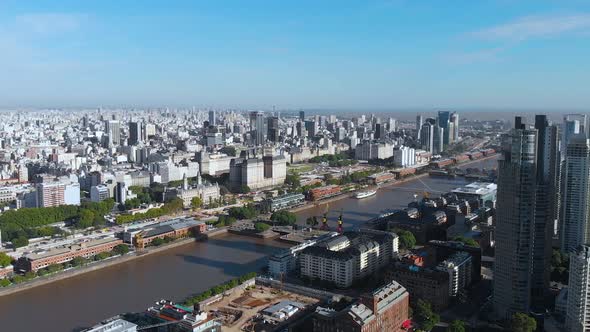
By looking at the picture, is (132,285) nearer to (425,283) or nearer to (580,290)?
(425,283)

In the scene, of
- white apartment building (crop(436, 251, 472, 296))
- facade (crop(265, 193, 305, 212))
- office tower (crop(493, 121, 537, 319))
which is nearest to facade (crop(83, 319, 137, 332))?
white apartment building (crop(436, 251, 472, 296))

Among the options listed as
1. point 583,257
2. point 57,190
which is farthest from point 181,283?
point 57,190

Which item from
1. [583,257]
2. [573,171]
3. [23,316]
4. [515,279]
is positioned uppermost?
[573,171]

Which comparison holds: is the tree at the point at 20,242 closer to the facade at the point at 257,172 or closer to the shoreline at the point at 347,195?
the shoreline at the point at 347,195

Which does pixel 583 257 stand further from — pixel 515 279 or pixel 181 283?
pixel 181 283

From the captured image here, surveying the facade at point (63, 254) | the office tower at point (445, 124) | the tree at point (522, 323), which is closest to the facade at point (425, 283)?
the tree at point (522, 323)

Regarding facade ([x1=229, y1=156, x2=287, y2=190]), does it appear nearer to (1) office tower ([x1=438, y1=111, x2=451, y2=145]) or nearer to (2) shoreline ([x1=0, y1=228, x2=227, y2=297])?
(2) shoreline ([x1=0, y1=228, x2=227, y2=297])
